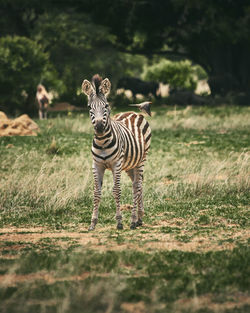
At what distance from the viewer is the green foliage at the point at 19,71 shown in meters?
32.6

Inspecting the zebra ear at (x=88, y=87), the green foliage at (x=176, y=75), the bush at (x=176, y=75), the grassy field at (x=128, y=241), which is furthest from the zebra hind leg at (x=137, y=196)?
the green foliage at (x=176, y=75)

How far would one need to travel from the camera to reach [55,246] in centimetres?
840

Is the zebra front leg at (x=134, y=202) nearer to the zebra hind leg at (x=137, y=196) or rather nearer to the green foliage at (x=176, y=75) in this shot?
the zebra hind leg at (x=137, y=196)

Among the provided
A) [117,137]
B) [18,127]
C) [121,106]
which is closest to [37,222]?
[117,137]

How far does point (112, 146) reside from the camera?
937 centimetres

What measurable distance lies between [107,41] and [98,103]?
32637 mm

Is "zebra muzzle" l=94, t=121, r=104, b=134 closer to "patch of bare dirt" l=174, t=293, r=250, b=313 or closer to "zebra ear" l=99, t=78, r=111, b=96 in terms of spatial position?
"zebra ear" l=99, t=78, r=111, b=96

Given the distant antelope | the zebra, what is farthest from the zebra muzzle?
the distant antelope

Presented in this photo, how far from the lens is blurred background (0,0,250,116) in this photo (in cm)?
3366

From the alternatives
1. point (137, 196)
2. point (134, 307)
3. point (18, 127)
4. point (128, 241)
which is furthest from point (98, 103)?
point (18, 127)

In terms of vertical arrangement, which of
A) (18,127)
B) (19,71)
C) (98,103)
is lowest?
(18,127)

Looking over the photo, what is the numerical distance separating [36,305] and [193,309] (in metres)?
1.45

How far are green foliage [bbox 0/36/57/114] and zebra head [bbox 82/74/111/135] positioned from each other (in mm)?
23831

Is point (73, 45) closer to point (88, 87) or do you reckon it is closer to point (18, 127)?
point (18, 127)
